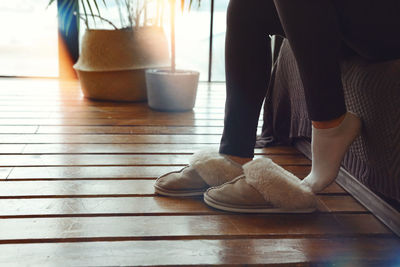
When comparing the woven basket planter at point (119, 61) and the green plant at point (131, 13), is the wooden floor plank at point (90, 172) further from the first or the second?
the woven basket planter at point (119, 61)

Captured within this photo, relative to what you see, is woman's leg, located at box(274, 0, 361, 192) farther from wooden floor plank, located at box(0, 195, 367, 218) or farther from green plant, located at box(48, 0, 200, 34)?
green plant, located at box(48, 0, 200, 34)

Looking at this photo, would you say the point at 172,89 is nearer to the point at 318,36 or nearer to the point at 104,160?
the point at 104,160

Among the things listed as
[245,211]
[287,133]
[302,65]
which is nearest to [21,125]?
[287,133]

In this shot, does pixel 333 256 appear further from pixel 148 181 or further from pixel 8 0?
pixel 8 0

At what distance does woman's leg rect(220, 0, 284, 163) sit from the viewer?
102cm

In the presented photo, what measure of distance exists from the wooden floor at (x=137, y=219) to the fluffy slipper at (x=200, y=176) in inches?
1.1

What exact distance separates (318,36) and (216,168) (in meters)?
0.38

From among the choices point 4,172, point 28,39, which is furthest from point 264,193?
point 28,39

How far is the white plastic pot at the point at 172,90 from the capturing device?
2168 mm

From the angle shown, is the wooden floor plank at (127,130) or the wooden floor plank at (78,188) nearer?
the wooden floor plank at (78,188)

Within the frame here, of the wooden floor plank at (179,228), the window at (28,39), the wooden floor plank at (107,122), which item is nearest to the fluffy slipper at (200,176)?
the wooden floor plank at (179,228)

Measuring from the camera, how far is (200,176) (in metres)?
1.10

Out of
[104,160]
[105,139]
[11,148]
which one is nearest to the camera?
[104,160]

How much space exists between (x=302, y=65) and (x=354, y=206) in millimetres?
385
